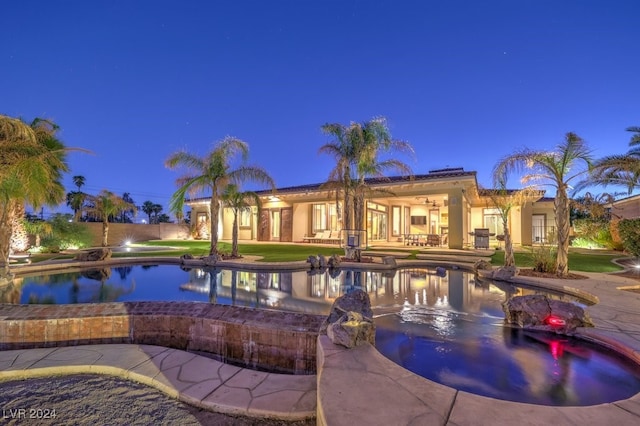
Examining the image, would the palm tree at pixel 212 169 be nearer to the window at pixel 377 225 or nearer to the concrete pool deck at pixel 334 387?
the concrete pool deck at pixel 334 387

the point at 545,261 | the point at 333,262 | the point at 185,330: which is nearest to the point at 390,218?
the point at 333,262

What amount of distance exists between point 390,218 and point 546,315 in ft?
61.1

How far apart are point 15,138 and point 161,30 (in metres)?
37.6

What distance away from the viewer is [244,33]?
107 feet

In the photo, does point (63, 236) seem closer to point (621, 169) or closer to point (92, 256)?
point (92, 256)

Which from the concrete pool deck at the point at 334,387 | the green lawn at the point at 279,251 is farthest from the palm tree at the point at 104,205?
the concrete pool deck at the point at 334,387

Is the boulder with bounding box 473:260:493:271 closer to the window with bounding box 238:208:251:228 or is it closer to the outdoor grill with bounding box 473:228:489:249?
the outdoor grill with bounding box 473:228:489:249

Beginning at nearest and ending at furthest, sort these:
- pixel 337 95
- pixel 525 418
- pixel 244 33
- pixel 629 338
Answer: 1. pixel 525 418
2. pixel 629 338
3. pixel 244 33
4. pixel 337 95

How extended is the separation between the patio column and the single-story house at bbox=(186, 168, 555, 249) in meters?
1.59

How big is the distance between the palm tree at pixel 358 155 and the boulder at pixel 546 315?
23.8ft

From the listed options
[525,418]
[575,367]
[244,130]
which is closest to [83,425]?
[525,418]

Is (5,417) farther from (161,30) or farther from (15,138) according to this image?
(161,30)

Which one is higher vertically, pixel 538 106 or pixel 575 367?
pixel 538 106

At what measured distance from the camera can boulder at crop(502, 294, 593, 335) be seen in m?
4.29
